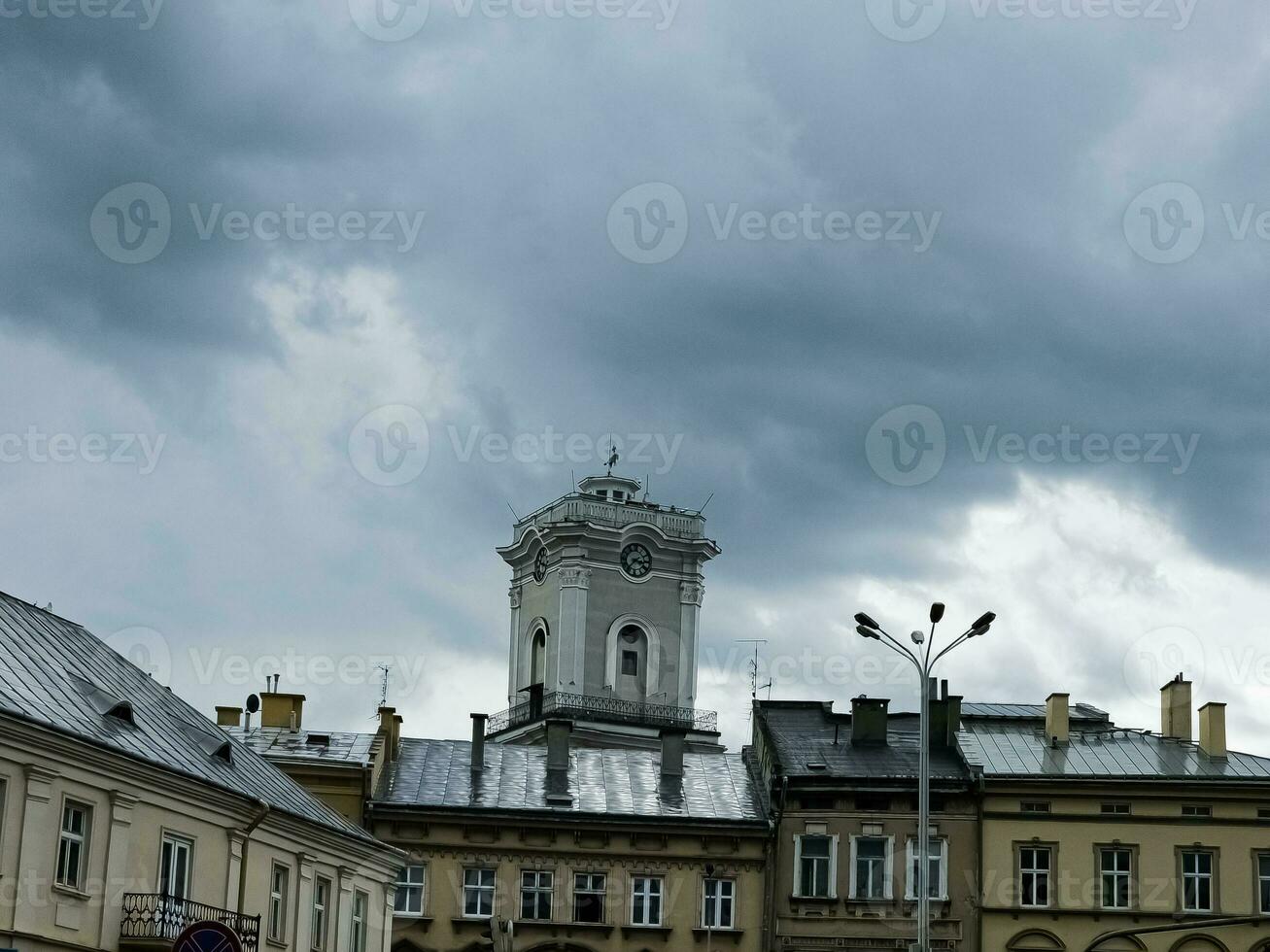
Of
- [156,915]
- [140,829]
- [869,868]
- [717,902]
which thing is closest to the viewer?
[156,915]

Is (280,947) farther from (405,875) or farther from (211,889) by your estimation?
(405,875)

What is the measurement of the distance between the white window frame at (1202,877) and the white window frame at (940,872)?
6.02 meters

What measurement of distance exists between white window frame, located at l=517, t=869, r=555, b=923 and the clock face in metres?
43.3

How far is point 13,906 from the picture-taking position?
30.7m

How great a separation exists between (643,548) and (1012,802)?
4469cm

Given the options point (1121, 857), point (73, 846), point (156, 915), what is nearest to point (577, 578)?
point (1121, 857)

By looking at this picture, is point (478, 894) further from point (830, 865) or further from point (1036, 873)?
point (1036, 873)

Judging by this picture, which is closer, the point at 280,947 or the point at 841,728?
the point at 280,947

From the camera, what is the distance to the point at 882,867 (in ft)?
171

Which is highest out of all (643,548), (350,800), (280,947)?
(643,548)

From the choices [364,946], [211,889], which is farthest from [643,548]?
[211,889]

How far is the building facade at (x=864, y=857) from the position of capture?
51781 millimetres

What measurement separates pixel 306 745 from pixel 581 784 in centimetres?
766

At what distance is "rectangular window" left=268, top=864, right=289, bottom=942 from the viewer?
125ft
